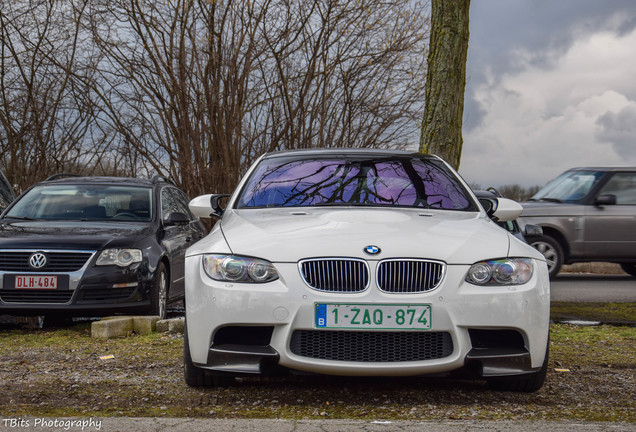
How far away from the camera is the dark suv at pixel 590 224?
44.3ft

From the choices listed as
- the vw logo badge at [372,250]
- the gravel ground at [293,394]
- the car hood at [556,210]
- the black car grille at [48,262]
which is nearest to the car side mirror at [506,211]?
the gravel ground at [293,394]

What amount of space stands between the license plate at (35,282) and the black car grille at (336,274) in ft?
12.8

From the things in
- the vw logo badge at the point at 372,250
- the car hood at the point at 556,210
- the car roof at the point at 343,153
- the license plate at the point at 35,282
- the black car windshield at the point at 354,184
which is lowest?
the license plate at the point at 35,282

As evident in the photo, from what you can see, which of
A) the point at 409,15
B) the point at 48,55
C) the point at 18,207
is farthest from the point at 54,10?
the point at 18,207

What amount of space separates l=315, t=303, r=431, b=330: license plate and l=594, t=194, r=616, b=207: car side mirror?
10127mm

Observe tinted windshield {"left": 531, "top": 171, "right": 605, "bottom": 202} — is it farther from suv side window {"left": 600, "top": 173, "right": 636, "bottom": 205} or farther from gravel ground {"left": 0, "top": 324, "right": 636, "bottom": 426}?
gravel ground {"left": 0, "top": 324, "right": 636, "bottom": 426}

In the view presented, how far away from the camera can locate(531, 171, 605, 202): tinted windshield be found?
13.8m

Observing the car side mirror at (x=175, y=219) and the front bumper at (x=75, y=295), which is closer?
the front bumper at (x=75, y=295)

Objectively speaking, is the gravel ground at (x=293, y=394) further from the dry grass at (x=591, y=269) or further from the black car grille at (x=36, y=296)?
the dry grass at (x=591, y=269)

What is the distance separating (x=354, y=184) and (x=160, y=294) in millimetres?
3330

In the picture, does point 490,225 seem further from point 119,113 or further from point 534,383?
point 119,113

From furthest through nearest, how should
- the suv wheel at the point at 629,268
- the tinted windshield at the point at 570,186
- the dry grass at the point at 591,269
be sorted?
the dry grass at the point at 591,269
the suv wheel at the point at 629,268
the tinted windshield at the point at 570,186

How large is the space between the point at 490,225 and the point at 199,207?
2112 mm

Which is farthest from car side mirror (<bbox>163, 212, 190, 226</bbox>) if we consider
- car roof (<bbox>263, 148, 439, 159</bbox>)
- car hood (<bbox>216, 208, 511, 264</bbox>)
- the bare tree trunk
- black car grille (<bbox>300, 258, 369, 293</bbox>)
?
black car grille (<bbox>300, 258, 369, 293</bbox>)
